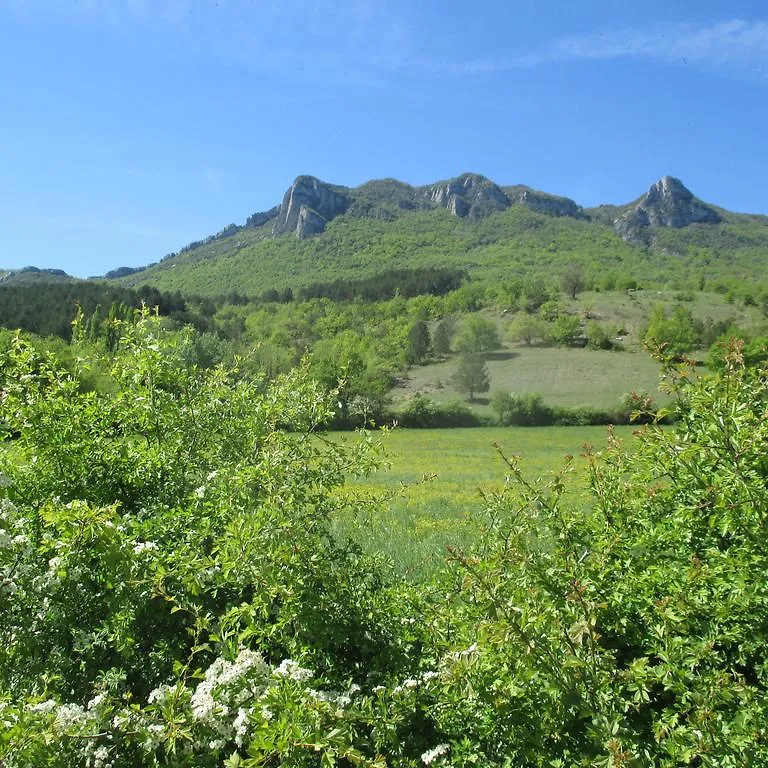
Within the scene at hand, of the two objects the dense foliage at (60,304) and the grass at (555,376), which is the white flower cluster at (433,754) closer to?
the grass at (555,376)

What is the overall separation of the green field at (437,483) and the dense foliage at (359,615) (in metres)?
0.56

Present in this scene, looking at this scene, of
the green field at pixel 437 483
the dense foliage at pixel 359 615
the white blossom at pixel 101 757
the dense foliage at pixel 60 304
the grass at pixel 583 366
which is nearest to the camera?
the dense foliage at pixel 359 615

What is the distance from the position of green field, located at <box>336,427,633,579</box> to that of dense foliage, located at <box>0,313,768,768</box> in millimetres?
557

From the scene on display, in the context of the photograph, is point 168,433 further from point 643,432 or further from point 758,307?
point 758,307

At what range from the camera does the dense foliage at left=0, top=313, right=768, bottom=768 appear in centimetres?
240

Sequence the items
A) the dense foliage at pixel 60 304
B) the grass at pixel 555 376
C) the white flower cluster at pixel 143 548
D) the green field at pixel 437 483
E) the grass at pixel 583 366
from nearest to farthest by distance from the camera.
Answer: the white flower cluster at pixel 143 548, the green field at pixel 437 483, the grass at pixel 555 376, the grass at pixel 583 366, the dense foliage at pixel 60 304

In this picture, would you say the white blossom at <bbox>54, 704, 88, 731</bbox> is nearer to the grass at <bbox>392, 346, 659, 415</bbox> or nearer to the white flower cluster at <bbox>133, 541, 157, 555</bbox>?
the white flower cluster at <bbox>133, 541, 157, 555</bbox>

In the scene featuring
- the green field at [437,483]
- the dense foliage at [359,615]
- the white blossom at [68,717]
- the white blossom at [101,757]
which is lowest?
the green field at [437,483]

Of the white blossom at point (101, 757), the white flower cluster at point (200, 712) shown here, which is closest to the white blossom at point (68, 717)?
the white flower cluster at point (200, 712)

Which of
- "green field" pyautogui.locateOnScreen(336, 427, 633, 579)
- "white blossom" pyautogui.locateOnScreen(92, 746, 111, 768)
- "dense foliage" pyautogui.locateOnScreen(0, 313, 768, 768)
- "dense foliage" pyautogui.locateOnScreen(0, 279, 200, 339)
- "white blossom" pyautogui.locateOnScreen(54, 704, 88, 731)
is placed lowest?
"green field" pyautogui.locateOnScreen(336, 427, 633, 579)

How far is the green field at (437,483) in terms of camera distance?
6381 mm

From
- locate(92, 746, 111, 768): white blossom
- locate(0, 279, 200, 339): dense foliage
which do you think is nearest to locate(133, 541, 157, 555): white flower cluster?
locate(92, 746, 111, 768): white blossom

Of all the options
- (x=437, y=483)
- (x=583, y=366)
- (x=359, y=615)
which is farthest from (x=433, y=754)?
(x=583, y=366)

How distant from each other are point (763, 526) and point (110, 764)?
3.14 meters
